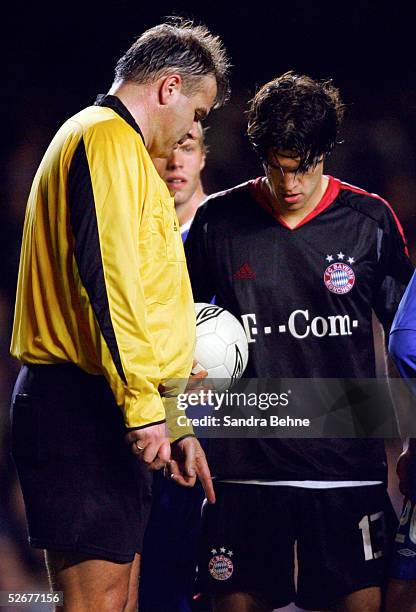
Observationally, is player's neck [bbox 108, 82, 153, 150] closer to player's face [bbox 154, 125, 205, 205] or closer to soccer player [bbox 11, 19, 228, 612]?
soccer player [bbox 11, 19, 228, 612]

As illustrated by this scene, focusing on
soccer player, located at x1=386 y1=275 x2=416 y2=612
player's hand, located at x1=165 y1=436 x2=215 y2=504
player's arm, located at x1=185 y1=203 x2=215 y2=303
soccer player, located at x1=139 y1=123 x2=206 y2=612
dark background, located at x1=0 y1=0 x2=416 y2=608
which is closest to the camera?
player's hand, located at x1=165 y1=436 x2=215 y2=504

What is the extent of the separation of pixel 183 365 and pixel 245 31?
3.10 ft

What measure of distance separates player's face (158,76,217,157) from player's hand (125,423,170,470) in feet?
1.61

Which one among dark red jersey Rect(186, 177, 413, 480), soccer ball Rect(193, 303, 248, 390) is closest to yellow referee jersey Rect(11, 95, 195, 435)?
soccer ball Rect(193, 303, 248, 390)

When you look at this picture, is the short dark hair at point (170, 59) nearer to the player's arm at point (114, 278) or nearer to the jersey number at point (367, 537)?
the player's arm at point (114, 278)

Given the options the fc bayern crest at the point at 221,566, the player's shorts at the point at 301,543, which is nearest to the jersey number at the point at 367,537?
the player's shorts at the point at 301,543

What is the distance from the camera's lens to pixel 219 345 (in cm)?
175

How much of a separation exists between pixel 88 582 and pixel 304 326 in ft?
2.23

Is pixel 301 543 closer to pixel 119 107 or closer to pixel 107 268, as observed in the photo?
pixel 107 268

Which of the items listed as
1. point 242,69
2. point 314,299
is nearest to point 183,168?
point 242,69

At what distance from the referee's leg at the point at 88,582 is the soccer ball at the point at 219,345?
46cm

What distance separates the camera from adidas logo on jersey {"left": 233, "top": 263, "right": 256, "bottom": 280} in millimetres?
1829

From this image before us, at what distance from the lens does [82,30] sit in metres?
2.16

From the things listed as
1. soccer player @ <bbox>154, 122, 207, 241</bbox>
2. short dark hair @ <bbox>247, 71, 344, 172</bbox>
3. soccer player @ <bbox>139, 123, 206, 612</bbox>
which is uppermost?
short dark hair @ <bbox>247, 71, 344, 172</bbox>
